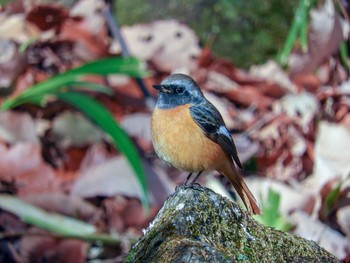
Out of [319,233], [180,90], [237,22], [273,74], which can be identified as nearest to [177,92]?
[180,90]

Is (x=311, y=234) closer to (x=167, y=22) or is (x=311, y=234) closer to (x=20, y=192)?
(x=20, y=192)

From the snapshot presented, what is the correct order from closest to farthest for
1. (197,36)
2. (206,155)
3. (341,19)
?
(206,155) → (341,19) → (197,36)

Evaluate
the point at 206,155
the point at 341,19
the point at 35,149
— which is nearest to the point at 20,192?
the point at 35,149

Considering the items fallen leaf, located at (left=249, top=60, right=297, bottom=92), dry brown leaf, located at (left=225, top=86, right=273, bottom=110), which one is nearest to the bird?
dry brown leaf, located at (left=225, top=86, right=273, bottom=110)

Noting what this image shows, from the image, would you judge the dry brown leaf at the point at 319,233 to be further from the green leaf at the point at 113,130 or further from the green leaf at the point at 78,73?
the green leaf at the point at 78,73

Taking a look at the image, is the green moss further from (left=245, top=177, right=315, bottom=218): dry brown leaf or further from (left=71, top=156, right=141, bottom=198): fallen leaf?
(left=71, top=156, right=141, bottom=198): fallen leaf
